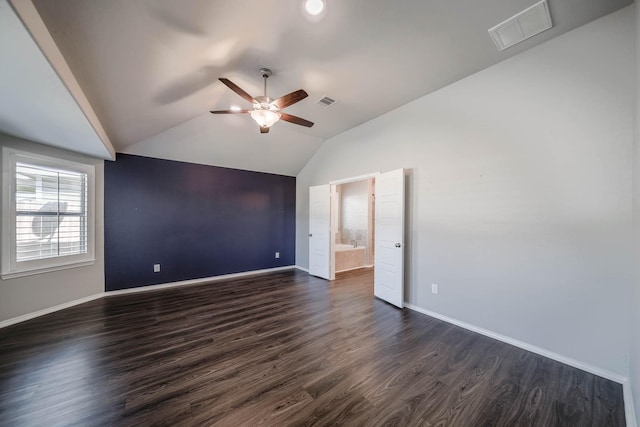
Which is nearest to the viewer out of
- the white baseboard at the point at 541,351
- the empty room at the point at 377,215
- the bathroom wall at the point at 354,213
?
the empty room at the point at 377,215

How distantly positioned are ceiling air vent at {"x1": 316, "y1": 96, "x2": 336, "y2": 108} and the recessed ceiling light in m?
1.45

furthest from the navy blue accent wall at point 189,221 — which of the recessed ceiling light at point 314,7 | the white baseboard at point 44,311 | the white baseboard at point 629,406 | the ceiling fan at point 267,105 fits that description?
the white baseboard at point 629,406

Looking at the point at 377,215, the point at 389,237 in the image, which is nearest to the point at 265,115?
the point at 377,215

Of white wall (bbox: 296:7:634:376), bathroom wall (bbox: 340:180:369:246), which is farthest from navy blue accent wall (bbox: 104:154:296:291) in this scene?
white wall (bbox: 296:7:634:376)

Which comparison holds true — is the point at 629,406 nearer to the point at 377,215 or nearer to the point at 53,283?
the point at 377,215

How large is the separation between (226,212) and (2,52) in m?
3.91

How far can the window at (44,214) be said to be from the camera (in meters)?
2.82

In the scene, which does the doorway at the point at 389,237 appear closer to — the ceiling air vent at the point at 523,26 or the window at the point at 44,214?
the ceiling air vent at the point at 523,26

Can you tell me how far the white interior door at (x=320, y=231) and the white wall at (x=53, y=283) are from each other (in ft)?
12.7

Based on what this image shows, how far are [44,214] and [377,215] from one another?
4.95 metres

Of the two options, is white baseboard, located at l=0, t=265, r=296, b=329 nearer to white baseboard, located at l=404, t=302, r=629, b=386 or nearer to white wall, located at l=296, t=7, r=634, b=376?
white wall, located at l=296, t=7, r=634, b=376

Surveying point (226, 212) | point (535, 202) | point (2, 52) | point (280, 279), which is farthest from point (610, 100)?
point (226, 212)

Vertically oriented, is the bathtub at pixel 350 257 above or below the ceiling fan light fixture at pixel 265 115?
below

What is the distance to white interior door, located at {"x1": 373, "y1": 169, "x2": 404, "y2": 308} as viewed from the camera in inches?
134
